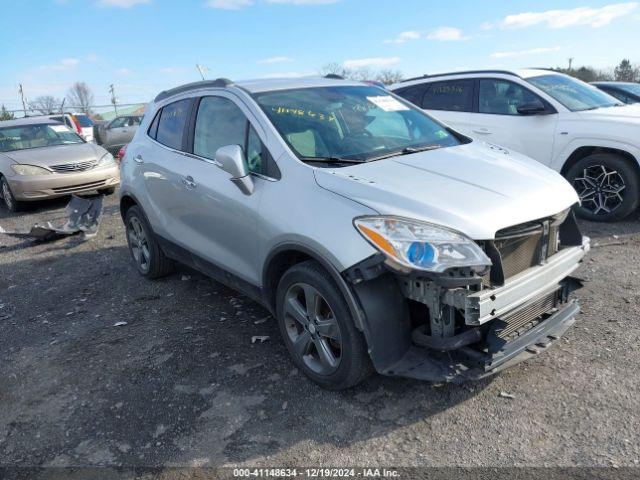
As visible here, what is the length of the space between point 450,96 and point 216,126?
4.57 meters

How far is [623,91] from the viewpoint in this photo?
1081 centimetres

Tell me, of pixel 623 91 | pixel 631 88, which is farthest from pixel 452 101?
pixel 631 88

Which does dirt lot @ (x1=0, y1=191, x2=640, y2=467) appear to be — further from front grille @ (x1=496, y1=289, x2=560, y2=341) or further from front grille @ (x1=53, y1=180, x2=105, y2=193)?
front grille @ (x1=53, y1=180, x2=105, y2=193)

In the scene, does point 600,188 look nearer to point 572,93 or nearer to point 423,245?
point 572,93

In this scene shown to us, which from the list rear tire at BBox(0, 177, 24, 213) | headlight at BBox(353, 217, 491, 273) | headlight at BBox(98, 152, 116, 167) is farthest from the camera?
headlight at BBox(98, 152, 116, 167)

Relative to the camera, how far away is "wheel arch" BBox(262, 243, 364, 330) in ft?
8.95

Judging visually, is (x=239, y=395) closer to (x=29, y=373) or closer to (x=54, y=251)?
(x=29, y=373)

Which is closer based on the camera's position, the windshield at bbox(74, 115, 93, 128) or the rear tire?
the rear tire

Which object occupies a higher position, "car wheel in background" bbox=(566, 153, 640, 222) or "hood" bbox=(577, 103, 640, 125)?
"hood" bbox=(577, 103, 640, 125)

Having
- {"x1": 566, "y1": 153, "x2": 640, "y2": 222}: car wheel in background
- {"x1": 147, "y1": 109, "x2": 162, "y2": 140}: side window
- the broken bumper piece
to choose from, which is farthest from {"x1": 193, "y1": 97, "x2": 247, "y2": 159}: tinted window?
{"x1": 566, "y1": 153, "x2": 640, "y2": 222}: car wheel in background

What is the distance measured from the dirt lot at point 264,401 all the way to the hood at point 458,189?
3.43 feet

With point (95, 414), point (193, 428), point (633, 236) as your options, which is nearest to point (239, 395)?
point (193, 428)

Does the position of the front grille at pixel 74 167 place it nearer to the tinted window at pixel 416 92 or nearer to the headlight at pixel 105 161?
the headlight at pixel 105 161

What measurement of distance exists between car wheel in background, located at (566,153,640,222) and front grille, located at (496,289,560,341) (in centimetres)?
333
